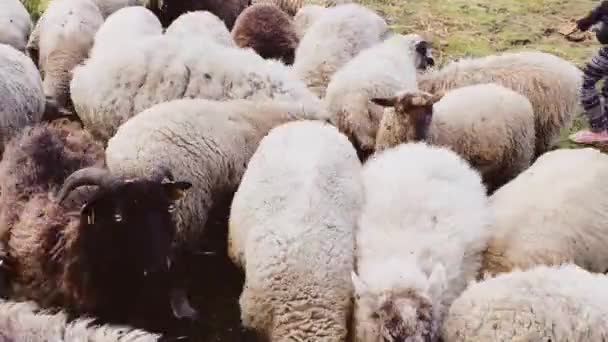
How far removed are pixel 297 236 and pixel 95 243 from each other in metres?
1.17

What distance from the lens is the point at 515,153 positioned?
20.1 ft

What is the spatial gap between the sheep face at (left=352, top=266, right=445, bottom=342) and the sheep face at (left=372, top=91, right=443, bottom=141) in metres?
1.81

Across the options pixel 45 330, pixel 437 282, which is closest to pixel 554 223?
pixel 437 282

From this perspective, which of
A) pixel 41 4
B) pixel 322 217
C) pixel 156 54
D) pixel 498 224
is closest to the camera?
pixel 322 217

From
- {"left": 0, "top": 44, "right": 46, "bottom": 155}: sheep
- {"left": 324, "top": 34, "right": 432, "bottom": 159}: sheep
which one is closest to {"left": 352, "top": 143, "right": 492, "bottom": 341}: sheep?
{"left": 324, "top": 34, "right": 432, "bottom": 159}: sheep

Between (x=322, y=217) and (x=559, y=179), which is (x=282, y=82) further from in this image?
(x=559, y=179)

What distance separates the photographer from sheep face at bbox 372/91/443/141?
5664 mm

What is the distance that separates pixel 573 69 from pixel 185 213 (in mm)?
4096

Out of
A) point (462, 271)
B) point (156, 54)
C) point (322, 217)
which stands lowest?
point (462, 271)

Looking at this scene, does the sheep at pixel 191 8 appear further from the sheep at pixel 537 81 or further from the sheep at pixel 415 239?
the sheep at pixel 415 239

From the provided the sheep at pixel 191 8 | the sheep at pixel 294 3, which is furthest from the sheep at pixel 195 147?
the sheep at pixel 294 3

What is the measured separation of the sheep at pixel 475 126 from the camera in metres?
5.70

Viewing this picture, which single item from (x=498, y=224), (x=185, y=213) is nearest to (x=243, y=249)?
(x=185, y=213)

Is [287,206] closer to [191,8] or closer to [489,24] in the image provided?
[191,8]
